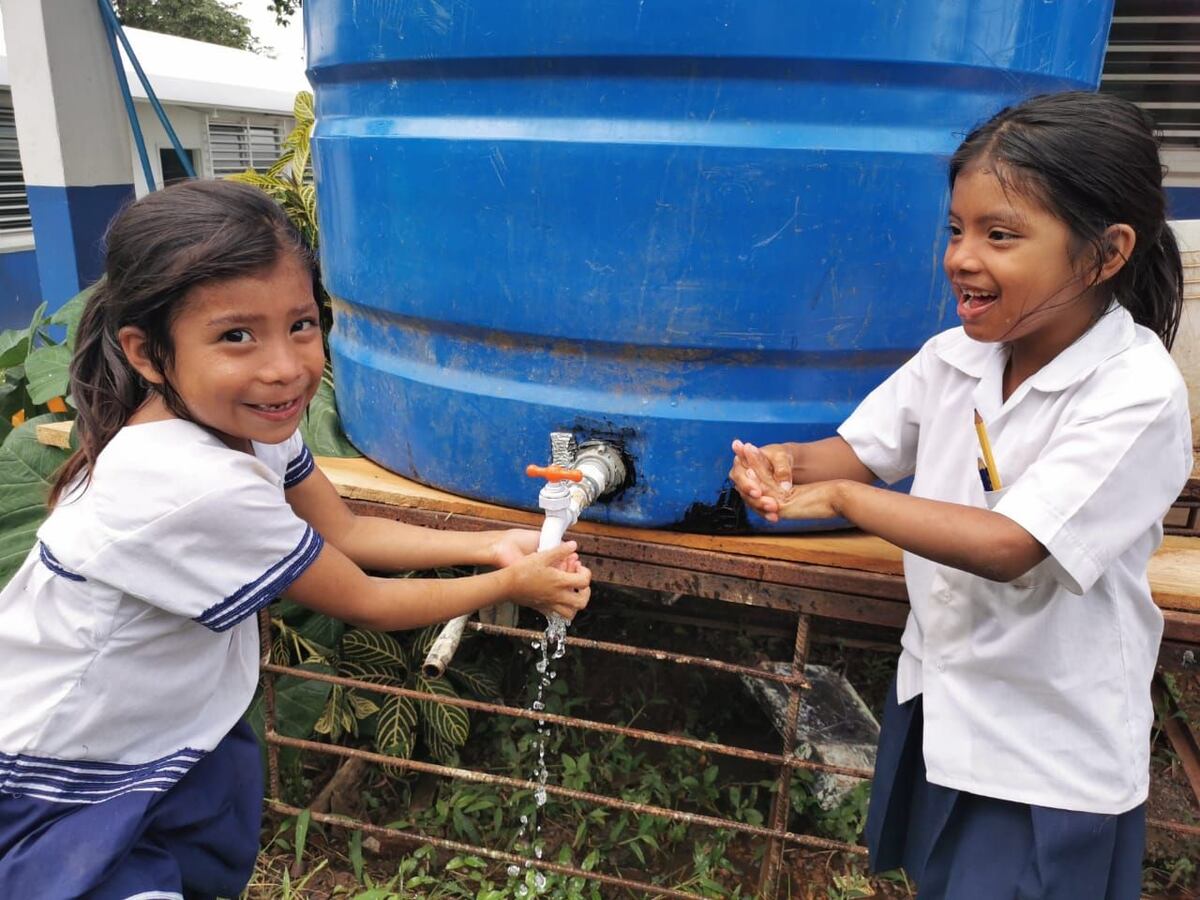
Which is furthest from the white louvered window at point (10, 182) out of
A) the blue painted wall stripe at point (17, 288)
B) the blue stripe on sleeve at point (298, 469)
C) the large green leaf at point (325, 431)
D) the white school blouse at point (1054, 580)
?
the white school blouse at point (1054, 580)

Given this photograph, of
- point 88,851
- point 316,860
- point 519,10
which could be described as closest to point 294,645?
point 316,860

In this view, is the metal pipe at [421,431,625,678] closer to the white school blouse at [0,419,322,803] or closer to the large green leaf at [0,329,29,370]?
the white school blouse at [0,419,322,803]

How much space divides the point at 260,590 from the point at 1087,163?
3.23 feet

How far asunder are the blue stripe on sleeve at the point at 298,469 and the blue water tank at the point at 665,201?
0.27m

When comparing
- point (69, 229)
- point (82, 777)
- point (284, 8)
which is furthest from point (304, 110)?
point (284, 8)

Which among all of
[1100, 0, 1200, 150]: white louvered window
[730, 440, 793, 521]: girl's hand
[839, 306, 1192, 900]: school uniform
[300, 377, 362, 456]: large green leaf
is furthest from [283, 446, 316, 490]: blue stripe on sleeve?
[1100, 0, 1200, 150]: white louvered window

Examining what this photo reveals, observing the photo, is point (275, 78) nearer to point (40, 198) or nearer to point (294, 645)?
point (40, 198)

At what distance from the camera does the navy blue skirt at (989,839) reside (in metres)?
1.11

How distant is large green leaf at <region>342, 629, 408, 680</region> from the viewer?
2049mm

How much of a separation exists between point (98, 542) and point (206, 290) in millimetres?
277

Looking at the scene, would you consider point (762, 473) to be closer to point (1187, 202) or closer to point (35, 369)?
point (35, 369)

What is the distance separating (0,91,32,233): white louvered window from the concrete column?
3258mm

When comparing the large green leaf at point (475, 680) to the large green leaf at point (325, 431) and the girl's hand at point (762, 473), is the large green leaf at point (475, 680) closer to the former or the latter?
the large green leaf at point (325, 431)

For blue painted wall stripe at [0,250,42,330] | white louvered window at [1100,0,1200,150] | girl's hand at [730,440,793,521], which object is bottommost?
blue painted wall stripe at [0,250,42,330]
